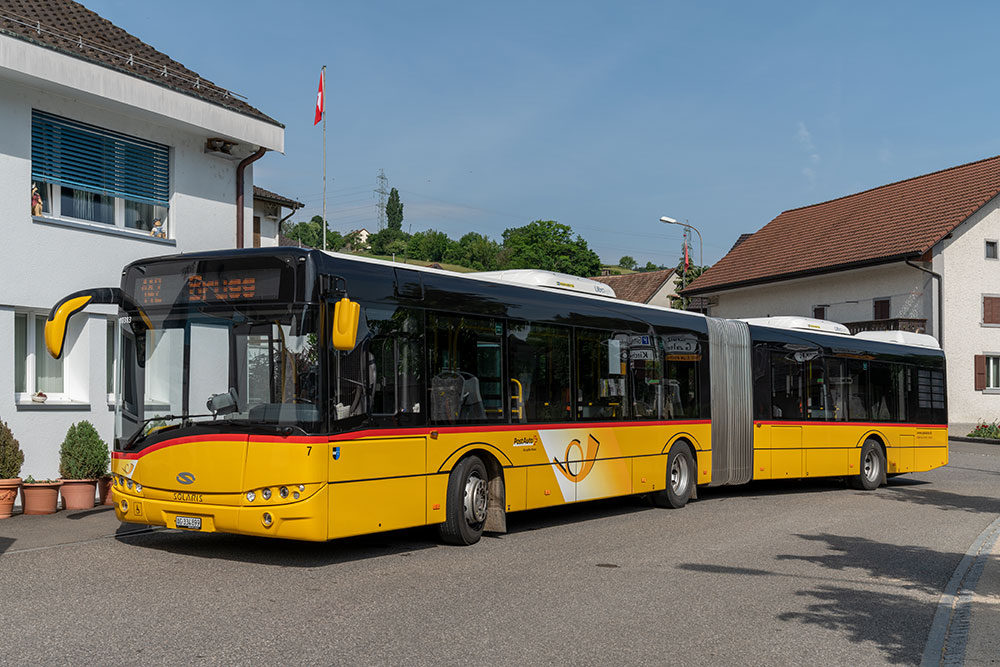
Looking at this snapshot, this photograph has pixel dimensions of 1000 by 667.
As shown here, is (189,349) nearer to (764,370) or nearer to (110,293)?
(110,293)

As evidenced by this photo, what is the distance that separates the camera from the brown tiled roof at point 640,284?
77562 millimetres

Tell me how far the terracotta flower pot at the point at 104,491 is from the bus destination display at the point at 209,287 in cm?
514

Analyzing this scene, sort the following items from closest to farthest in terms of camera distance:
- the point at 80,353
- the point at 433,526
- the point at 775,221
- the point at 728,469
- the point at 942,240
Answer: the point at 433,526, the point at 80,353, the point at 728,469, the point at 942,240, the point at 775,221

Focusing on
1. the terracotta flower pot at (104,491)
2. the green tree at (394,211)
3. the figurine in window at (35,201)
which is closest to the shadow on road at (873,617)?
the terracotta flower pot at (104,491)

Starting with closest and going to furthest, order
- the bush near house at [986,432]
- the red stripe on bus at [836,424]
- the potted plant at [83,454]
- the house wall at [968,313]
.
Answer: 1. the potted plant at [83,454]
2. the red stripe on bus at [836,424]
3. the bush near house at [986,432]
4. the house wall at [968,313]

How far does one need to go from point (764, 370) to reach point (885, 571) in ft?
24.9

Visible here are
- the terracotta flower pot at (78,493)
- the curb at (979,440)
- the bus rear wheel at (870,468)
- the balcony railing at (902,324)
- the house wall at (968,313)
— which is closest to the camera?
the terracotta flower pot at (78,493)

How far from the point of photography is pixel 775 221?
56438 mm

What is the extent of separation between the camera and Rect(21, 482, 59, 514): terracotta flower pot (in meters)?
13.0

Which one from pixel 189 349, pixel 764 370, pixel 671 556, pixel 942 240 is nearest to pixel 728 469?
pixel 764 370

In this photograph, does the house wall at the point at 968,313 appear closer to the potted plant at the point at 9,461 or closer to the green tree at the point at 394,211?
the potted plant at the point at 9,461

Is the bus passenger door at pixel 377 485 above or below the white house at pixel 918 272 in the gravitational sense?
below

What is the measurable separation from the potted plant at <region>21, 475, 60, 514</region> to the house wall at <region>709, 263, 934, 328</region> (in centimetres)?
3418

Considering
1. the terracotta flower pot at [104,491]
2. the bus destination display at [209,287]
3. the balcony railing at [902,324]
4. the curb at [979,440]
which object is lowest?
the curb at [979,440]
